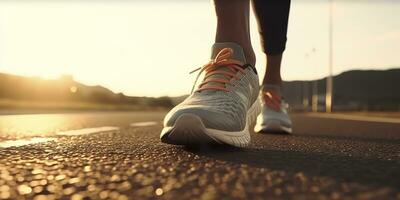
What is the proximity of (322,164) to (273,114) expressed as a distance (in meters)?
1.80

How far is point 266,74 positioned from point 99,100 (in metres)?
34.2

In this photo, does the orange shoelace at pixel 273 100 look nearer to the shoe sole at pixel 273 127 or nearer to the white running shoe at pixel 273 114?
the white running shoe at pixel 273 114

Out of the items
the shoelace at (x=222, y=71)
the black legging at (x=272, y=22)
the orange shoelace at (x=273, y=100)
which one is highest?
the black legging at (x=272, y=22)

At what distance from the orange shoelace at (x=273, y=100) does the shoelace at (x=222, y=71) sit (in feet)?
3.54

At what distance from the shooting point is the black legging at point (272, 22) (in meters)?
3.02

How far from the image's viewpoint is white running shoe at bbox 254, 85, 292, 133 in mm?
2930

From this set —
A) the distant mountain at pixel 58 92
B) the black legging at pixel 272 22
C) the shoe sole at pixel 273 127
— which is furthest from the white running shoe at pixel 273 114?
the distant mountain at pixel 58 92

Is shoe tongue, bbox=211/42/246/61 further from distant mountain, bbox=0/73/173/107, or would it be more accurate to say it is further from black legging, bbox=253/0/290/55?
distant mountain, bbox=0/73/173/107

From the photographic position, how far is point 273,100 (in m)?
3.06

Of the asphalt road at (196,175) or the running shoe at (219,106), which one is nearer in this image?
the asphalt road at (196,175)

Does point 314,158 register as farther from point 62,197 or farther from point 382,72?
point 382,72

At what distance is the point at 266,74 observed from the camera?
3.08 m

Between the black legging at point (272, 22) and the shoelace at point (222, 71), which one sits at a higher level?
the black legging at point (272, 22)

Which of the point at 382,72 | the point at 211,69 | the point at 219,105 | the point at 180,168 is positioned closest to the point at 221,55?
the point at 211,69
